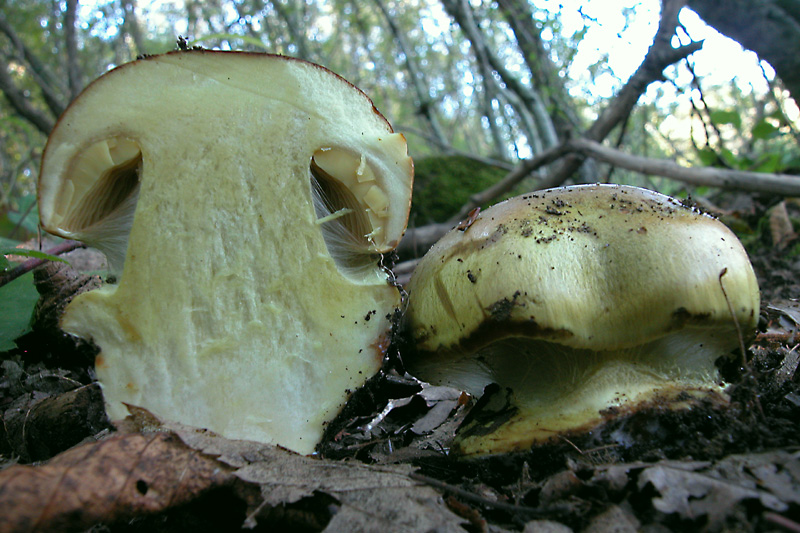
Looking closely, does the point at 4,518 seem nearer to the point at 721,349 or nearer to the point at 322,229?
the point at 322,229

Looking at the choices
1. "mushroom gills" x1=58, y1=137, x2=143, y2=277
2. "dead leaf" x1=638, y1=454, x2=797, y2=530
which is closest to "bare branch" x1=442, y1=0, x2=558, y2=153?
"mushroom gills" x1=58, y1=137, x2=143, y2=277

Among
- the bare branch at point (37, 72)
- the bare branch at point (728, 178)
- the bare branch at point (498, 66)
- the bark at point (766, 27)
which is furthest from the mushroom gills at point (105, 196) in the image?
the bare branch at point (498, 66)

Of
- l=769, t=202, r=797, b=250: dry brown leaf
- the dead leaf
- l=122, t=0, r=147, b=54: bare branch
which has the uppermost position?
l=122, t=0, r=147, b=54: bare branch

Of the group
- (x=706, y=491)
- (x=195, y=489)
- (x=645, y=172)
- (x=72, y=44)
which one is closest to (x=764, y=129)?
(x=645, y=172)

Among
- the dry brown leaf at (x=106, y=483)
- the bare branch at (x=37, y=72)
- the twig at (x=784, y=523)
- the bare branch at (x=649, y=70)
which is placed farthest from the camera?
the bare branch at (x=37, y=72)

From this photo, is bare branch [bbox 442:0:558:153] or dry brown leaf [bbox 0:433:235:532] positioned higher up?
bare branch [bbox 442:0:558:153]

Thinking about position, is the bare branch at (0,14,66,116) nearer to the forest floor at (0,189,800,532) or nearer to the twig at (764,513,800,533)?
the forest floor at (0,189,800,532)

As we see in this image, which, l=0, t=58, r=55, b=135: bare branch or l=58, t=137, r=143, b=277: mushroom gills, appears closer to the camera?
l=58, t=137, r=143, b=277: mushroom gills

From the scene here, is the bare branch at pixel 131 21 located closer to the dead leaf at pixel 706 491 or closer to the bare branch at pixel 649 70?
the bare branch at pixel 649 70
